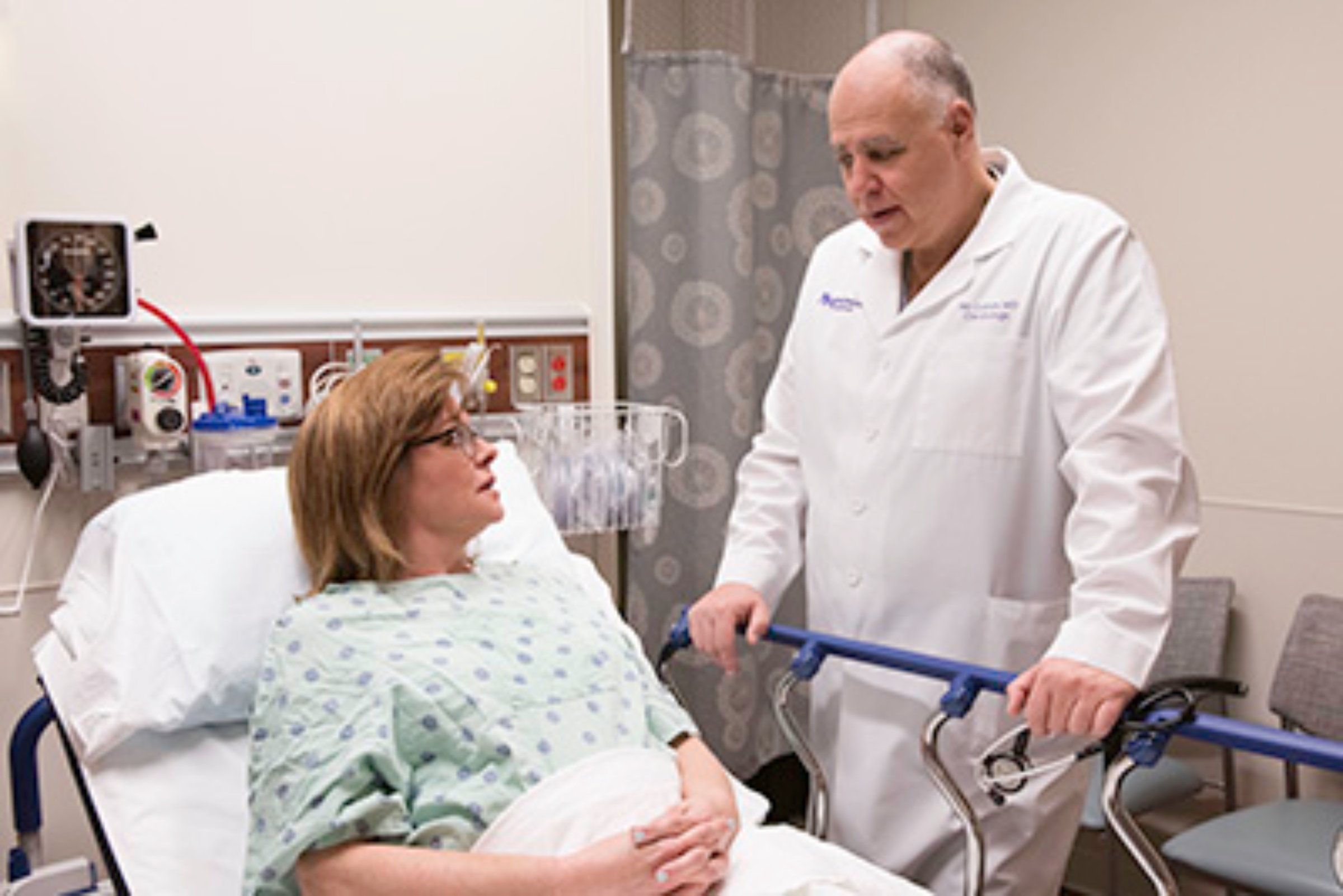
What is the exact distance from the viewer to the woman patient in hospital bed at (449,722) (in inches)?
52.1

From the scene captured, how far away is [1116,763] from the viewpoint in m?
1.33

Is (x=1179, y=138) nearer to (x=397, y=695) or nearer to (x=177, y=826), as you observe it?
(x=397, y=695)

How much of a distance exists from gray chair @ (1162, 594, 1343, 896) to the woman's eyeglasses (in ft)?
5.03

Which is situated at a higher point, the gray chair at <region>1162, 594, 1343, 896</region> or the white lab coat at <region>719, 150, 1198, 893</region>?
the white lab coat at <region>719, 150, 1198, 893</region>

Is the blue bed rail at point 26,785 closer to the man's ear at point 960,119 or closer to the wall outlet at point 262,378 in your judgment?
the wall outlet at point 262,378

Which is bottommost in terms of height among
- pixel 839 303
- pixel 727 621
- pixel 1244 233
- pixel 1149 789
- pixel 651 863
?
pixel 1149 789

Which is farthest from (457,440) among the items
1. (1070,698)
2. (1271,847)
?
(1271,847)

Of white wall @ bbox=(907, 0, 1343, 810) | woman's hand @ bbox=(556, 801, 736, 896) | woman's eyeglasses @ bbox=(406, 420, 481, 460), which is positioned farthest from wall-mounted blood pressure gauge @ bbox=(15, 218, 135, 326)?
white wall @ bbox=(907, 0, 1343, 810)

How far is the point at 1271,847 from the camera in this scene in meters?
2.23

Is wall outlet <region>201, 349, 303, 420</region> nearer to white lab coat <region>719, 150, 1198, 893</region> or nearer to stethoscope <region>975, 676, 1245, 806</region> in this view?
white lab coat <region>719, 150, 1198, 893</region>

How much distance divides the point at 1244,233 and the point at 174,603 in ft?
7.98

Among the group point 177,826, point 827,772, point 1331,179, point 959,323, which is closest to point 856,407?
point 959,323

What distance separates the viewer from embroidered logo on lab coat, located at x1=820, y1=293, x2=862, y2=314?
194 centimetres

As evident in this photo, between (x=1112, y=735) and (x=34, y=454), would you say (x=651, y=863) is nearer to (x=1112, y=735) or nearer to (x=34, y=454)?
(x=1112, y=735)
